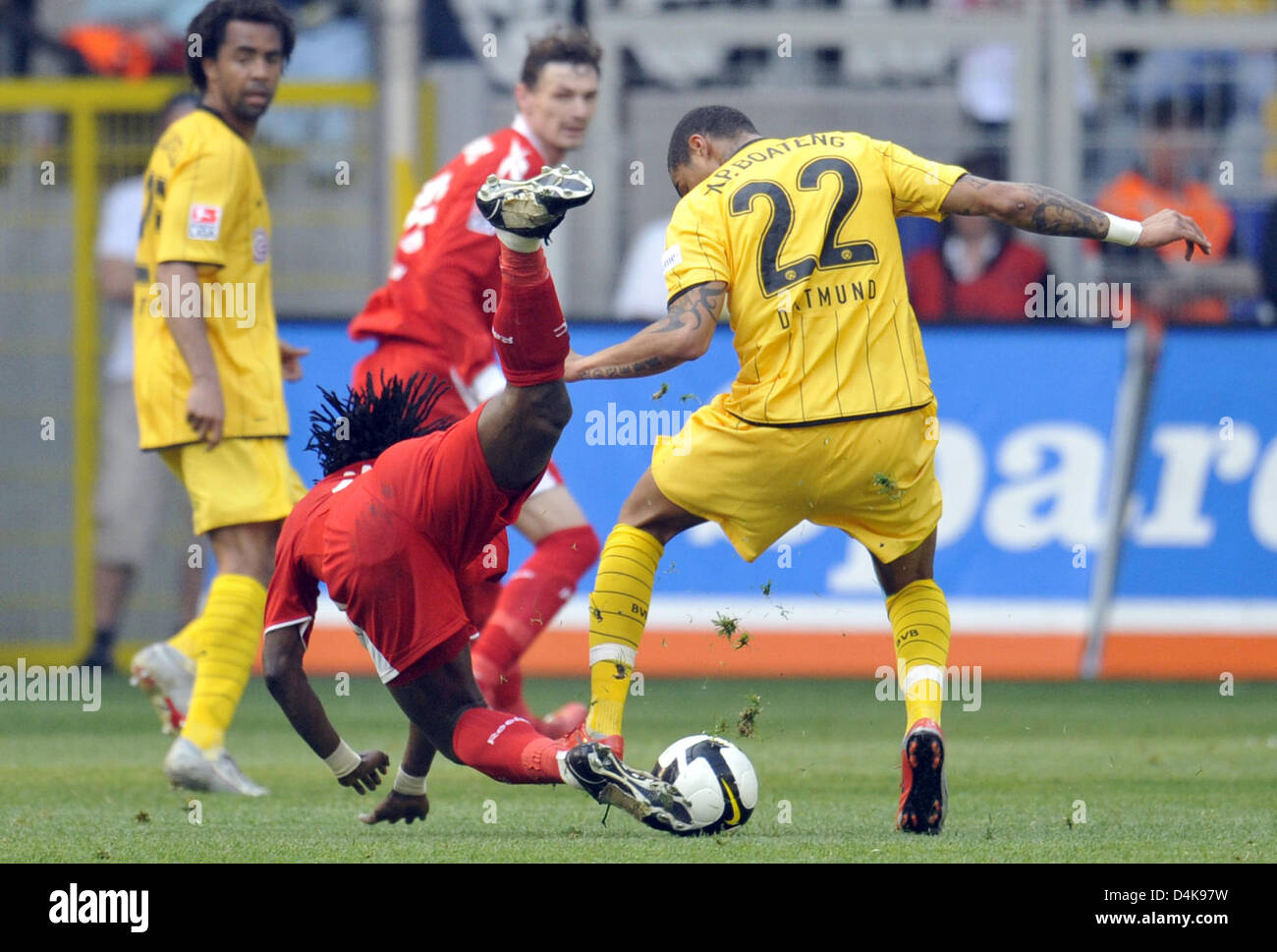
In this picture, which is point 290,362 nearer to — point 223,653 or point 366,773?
point 223,653

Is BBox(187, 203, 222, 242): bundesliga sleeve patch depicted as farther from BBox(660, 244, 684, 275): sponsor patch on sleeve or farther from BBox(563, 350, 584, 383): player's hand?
BBox(563, 350, 584, 383): player's hand

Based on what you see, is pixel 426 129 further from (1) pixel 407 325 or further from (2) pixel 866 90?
(1) pixel 407 325

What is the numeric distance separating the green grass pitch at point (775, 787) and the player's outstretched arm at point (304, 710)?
152 millimetres

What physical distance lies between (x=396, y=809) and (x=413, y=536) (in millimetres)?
969

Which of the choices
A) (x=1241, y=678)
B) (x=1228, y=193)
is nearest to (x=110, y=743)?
(x=1241, y=678)

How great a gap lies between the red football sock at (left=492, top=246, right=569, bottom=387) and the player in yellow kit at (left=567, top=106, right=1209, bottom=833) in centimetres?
69

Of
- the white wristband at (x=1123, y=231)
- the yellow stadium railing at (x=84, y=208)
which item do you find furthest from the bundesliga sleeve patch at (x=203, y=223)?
the yellow stadium railing at (x=84, y=208)

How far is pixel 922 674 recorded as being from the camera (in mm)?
5477

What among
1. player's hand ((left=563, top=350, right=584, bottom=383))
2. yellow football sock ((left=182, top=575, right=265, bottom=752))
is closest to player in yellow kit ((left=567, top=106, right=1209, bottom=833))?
player's hand ((left=563, top=350, right=584, bottom=383))

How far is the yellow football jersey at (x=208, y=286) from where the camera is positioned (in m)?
6.43

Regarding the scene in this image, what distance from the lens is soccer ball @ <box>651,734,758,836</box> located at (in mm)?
4727

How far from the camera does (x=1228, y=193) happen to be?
1077 centimetres

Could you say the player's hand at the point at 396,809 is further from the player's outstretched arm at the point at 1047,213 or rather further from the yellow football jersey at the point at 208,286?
the player's outstretched arm at the point at 1047,213

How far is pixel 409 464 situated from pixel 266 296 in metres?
2.01
